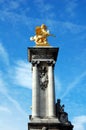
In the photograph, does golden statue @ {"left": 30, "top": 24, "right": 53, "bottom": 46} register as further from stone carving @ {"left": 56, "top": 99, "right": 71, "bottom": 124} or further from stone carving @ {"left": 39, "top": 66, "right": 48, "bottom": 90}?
stone carving @ {"left": 56, "top": 99, "right": 71, "bottom": 124}

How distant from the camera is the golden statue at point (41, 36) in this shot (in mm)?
31431

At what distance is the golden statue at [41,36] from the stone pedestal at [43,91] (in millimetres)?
1090

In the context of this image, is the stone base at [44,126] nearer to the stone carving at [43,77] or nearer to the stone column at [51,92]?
the stone column at [51,92]

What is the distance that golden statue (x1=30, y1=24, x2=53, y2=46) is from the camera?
31.4 meters

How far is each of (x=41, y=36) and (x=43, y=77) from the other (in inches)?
156

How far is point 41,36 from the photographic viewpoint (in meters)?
A: 31.9

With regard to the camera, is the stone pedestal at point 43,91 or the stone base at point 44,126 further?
the stone pedestal at point 43,91

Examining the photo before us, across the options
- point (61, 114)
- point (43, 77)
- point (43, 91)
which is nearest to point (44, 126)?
point (61, 114)

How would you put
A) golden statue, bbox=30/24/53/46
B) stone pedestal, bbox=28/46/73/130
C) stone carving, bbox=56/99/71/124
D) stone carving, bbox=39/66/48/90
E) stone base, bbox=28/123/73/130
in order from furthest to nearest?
golden statue, bbox=30/24/53/46 < stone carving, bbox=39/66/48/90 < stone carving, bbox=56/99/71/124 < stone pedestal, bbox=28/46/73/130 < stone base, bbox=28/123/73/130

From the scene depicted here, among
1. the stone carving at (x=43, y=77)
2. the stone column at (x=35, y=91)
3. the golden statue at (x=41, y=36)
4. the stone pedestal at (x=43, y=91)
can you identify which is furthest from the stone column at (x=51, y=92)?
the golden statue at (x=41, y=36)

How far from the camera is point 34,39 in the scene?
3169 centimetres

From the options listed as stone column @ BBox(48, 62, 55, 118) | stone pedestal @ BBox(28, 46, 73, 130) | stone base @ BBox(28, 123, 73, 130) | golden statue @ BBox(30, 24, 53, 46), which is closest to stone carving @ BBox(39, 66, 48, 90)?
stone pedestal @ BBox(28, 46, 73, 130)

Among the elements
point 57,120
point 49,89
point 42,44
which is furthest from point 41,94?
point 42,44

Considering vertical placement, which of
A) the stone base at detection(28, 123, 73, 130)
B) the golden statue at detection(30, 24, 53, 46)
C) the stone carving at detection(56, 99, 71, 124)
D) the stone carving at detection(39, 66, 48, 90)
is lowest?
the stone base at detection(28, 123, 73, 130)
